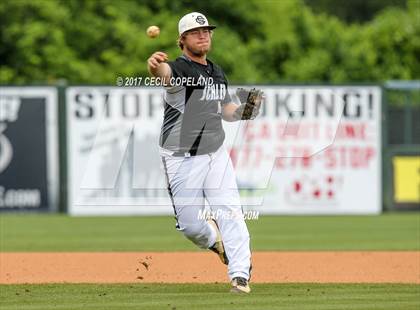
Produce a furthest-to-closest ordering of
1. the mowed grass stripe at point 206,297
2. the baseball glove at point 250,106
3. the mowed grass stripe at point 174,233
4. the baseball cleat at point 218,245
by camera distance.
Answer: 1. the mowed grass stripe at point 174,233
2. the baseball cleat at point 218,245
3. the baseball glove at point 250,106
4. the mowed grass stripe at point 206,297

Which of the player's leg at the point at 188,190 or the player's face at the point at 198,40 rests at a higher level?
the player's face at the point at 198,40

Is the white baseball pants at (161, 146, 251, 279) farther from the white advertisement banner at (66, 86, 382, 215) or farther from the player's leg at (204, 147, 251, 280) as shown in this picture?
the white advertisement banner at (66, 86, 382, 215)

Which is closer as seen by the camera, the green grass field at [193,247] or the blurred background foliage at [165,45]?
the green grass field at [193,247]

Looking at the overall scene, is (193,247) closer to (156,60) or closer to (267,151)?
(267,151)

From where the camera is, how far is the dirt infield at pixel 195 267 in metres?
Result: 11.6

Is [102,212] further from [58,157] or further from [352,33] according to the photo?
[352,33]

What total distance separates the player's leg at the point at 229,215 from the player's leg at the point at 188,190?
82mm

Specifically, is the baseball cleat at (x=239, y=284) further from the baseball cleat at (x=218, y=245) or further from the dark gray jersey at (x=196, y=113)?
the dark gray jersey at (x=196, y=113)

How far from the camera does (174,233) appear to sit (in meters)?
18.3

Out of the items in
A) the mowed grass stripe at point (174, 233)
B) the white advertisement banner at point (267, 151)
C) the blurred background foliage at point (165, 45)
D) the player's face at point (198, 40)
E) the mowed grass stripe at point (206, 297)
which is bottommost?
the mowed grass stripe at point (206, 297)

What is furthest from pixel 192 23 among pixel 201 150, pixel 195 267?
pixel 195 267

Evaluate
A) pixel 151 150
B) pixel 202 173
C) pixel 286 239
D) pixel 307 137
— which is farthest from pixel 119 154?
pixel 202 173

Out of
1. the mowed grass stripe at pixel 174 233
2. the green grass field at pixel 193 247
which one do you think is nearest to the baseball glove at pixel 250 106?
the green grass field at pixel 193 247

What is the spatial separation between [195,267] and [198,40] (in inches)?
152
